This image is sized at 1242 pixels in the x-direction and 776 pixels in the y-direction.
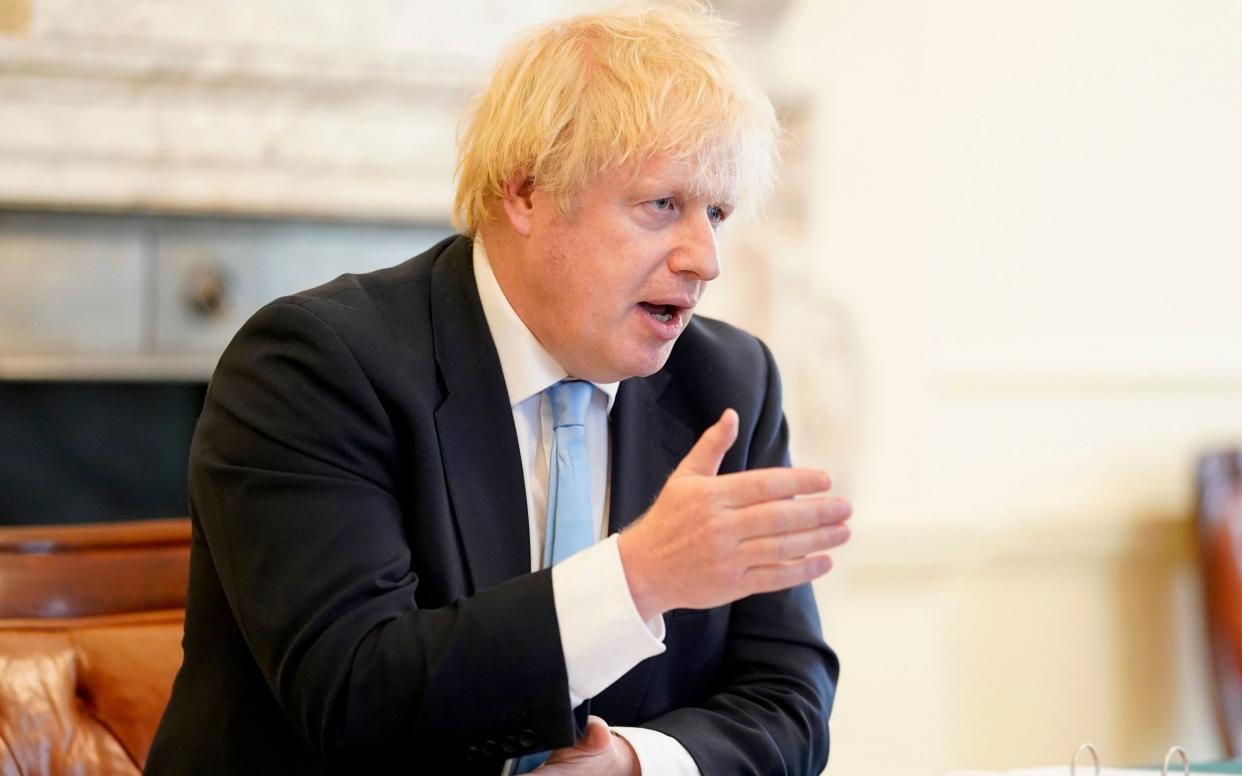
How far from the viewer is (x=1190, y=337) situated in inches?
146

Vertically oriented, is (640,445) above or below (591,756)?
above

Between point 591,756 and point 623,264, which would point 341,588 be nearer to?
point 591,756

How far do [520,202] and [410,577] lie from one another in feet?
1.38

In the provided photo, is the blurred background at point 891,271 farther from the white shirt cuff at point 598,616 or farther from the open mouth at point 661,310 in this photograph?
the white shirt cuff at point 598,616

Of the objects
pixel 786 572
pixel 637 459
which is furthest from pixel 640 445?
pixel 786 572

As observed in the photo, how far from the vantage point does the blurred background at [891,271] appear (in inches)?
107

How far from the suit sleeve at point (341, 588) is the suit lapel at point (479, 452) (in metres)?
0.06

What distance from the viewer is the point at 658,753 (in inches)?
58.2

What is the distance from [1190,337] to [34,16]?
278 cm

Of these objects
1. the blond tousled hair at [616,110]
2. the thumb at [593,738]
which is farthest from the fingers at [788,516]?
the blond tousled hair at [616,110]

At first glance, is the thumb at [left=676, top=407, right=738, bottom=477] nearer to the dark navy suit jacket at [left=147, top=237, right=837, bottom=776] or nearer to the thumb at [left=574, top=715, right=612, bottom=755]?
the dark navy suit jacket at [left=147, top=237, right=837, bottom=776]

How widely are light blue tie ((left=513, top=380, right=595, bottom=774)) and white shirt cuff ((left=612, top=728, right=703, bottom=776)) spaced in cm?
20

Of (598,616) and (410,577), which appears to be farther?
(410,577)

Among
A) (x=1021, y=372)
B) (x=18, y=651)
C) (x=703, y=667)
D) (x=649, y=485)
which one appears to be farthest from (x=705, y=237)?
(x=1021, y=372)
